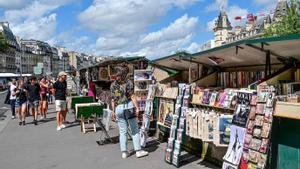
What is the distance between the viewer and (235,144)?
Answer: 18.4ft

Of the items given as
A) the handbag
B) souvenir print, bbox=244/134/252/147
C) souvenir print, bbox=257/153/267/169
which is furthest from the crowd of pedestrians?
souvenir print, bbox=257/153/267/169

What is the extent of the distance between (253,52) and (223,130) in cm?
144

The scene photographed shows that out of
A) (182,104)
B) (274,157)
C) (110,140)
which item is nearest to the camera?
(274,157)

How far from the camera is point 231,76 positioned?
8.58 meters

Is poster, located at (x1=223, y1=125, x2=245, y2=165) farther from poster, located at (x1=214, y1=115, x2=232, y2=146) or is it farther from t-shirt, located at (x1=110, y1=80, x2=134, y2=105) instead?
t-shirt, located at (x1=110, y1=80, x2=134, y2=105)

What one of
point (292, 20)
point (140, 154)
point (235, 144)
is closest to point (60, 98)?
point (140, 154)

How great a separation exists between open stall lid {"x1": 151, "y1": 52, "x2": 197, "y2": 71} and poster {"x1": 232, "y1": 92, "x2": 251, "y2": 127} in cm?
305

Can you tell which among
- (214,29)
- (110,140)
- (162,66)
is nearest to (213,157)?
(110,140)

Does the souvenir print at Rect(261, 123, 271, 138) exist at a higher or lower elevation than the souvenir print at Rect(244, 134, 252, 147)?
higher

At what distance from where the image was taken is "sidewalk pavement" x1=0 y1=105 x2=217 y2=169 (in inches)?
296

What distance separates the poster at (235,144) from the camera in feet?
17.9

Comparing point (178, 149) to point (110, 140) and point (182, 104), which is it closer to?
point (182, 104)

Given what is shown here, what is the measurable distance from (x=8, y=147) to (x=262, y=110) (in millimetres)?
7220

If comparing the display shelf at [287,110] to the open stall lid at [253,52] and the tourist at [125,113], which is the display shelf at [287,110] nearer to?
the open stall lid at [253,52]
